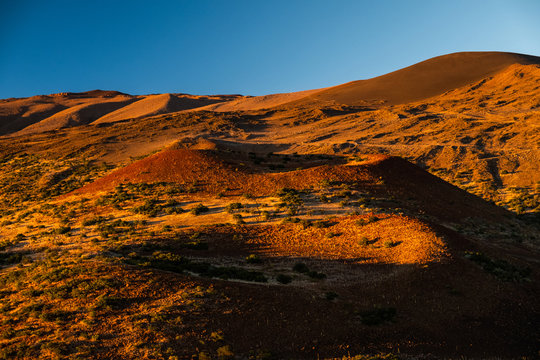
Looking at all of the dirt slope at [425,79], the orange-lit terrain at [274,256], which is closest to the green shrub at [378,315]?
the orange-lit terrain at [274,256]

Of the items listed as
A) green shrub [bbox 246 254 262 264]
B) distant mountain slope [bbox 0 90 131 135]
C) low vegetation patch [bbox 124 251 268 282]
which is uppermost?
distant mountain slope [bbox 0 90 131 135]

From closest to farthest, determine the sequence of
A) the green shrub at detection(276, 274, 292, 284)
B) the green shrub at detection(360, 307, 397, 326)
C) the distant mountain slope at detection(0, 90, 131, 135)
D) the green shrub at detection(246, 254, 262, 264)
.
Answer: the green shrub at detection(360, 307, 397, 326), the green shrub at detection(276, 274, 292, 284), the green shrub at detection(246, 254, 262, 264), the distant mountain slope at detection(0, 90, 131, 135)

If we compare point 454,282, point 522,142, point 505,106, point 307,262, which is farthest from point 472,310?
point 505,106

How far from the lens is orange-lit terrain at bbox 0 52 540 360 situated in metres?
13.3

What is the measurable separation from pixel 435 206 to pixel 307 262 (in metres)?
15.8

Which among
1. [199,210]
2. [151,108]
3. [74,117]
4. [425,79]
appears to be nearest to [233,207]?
[199,210]

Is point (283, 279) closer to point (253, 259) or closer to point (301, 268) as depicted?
point (301, 268)

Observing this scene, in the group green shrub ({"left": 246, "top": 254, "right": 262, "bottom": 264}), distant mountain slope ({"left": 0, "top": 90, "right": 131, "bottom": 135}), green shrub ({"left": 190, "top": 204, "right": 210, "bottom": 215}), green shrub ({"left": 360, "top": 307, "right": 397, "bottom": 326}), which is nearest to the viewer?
green shrub ({"left": 360, "top": 307, "right": 397, "bottom": 326})

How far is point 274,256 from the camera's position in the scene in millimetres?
22031

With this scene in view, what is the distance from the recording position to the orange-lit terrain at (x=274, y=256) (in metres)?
13.3

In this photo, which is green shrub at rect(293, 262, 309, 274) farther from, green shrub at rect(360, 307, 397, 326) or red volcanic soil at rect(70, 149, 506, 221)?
red volcanic soil at rect(70, 149, 506, 221)

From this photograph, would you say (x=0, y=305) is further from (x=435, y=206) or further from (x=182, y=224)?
(x=435, y=206)

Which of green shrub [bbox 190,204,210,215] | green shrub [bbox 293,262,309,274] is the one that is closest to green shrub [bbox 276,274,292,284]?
green shrub [bbox 293,262,309,274]

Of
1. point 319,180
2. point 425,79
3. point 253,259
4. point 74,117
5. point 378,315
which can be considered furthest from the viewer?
point 74,117
